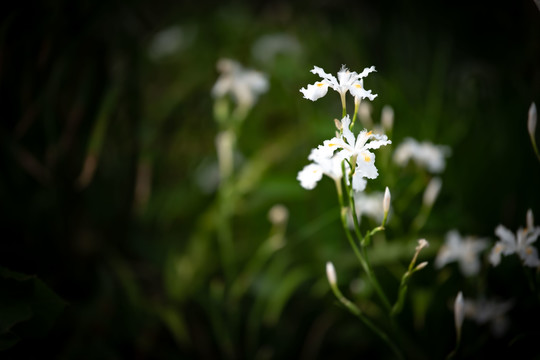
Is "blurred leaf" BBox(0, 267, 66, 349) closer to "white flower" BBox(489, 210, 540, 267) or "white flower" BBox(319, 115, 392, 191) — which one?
"white flower" BBox(319, 115, 392, 191)

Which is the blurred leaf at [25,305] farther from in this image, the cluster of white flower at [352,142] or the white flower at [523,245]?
the white flower at [523,245]

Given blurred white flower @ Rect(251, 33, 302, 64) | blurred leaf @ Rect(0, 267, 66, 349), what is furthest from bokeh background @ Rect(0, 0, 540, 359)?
blurred white flower @ Rect(251, 33, 302, 64)

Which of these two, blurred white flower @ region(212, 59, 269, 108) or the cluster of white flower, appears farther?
blurred white flower @ region(212, 59, 269, 108)

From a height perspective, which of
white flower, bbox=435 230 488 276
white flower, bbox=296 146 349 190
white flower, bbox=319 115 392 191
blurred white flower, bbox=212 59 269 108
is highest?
blurred white flower, bbox=212 59 269 108

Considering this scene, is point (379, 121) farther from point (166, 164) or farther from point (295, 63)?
point (166, 164)

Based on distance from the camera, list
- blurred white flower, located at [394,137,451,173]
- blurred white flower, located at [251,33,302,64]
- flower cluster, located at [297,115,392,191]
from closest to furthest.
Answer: flower cluster, located at [297,115,392,191] → blurred white flower, located at [394,137,451,173] → blurred white flower, located at [251,33,302,64]

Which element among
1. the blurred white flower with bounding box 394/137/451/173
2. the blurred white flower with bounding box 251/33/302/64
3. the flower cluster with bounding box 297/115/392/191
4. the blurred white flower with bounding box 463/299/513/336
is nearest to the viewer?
the flower cluster with bounding box 297/115/392/191

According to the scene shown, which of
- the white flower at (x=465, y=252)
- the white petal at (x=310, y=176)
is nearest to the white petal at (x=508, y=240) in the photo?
the white flower at (x=465, y=252)
